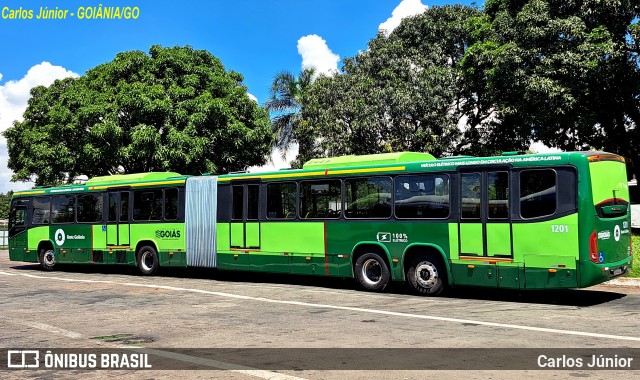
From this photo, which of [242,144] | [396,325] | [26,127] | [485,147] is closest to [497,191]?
[396,325]

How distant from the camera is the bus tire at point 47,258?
906 inches

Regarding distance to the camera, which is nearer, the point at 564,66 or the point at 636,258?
the point at 636,258

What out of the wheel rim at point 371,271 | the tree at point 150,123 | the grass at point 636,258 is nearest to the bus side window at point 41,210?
the tree at point 150,123

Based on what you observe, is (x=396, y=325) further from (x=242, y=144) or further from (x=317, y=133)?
(x=242, y=144)

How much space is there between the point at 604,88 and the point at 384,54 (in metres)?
11.2

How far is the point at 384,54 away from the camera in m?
33.4

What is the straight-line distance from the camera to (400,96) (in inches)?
1189

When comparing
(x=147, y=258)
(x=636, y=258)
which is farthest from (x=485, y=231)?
(x=147, y=258)

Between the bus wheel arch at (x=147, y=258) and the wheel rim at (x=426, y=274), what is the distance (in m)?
9.24

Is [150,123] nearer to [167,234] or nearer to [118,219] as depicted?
[118,219]

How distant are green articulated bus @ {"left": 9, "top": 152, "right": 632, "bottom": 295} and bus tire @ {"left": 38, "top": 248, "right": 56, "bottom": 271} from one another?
4.39 ft

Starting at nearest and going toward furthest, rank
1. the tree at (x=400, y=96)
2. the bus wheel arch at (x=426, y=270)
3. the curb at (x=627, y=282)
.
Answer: the bus wheel arch at (x=426, y=270) → the curb at (x=627, y=282) → the tree at (x=400, y=96)

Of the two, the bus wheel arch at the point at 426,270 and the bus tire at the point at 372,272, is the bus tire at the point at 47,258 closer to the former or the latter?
the bus tire at the point at 372,272

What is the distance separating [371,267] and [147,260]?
27.9 ft
